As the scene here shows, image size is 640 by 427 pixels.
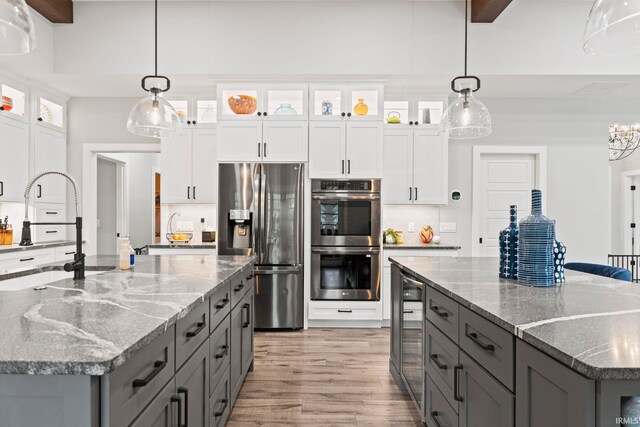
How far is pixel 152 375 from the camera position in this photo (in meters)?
1.17

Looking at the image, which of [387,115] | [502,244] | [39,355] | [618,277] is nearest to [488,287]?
[502,244]

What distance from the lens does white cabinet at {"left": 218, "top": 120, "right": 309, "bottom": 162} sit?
177 inches

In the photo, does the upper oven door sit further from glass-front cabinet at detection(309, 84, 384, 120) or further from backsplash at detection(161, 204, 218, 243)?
backsplash at detection(161, 204, 218, 243)

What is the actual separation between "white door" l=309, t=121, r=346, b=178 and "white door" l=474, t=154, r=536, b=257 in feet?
6.55

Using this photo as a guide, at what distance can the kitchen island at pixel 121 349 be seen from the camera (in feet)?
2.95

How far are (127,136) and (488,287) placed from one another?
491 centimetres

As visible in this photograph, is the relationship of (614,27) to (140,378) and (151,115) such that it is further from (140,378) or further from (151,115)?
(151,115)

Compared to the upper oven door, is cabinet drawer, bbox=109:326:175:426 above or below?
below

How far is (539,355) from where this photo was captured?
3.54ft

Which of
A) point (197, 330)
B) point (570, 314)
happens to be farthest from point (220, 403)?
point (570, 314)

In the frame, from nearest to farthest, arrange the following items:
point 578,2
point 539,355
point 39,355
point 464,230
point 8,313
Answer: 1. point 39,355
2. point 539,355
3. point 8,313
4. point 578,2
5. point 464,230

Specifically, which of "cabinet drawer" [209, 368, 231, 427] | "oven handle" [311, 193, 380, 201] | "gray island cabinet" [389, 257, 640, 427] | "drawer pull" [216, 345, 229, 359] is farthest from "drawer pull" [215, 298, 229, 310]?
"oven handle" [311, 193, 380, 201]

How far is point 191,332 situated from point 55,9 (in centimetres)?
419

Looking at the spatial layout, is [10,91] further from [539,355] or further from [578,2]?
[578,2]
